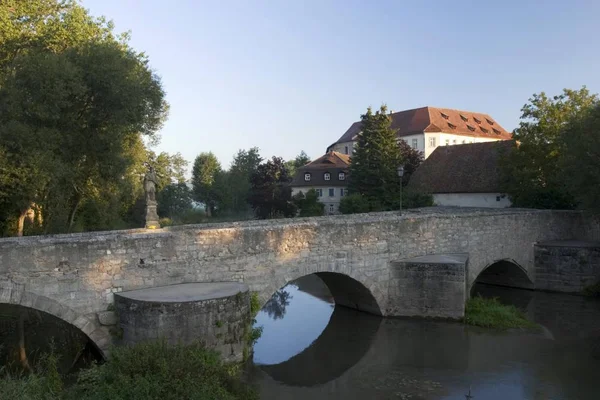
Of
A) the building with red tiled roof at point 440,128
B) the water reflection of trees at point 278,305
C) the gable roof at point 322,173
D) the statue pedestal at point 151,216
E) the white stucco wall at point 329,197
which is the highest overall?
the building with red tiled roof at point 440,128

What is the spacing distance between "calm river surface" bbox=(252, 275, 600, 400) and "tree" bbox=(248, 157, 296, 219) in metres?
28.0

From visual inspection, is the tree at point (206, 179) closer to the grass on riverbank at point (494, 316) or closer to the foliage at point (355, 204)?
the foliage at point (355, 204)

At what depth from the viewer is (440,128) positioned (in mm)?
54000

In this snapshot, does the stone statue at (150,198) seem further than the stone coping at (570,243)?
No

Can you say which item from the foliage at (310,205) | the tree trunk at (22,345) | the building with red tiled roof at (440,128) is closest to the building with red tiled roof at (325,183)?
the foliage at (310,205)

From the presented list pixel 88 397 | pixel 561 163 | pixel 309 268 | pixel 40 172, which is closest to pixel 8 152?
pixel 40 172

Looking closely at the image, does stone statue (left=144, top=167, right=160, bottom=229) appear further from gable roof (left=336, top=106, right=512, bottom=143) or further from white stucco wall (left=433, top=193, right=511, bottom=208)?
gable roof (left=336, top=106, right=512, bottom=143)

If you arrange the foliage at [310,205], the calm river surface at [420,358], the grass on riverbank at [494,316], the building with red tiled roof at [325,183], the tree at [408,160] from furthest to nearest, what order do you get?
the building with red tiled roof at [325,183]
the foliage at [310,205]
the tree at [408,160]
the grass on riverbank at [494,316]
the calm river surface at [420,358]

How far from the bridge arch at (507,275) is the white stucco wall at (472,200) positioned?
30.9ft

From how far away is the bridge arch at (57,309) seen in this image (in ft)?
29.3

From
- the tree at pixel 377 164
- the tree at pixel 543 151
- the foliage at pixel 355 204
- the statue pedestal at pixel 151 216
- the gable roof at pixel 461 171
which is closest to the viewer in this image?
the statue pedestal at pixel 151 216

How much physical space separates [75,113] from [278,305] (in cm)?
980

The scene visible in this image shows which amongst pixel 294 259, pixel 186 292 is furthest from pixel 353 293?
pixel 186 292

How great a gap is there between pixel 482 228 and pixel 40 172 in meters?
14.6
